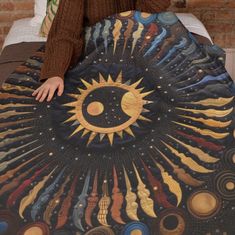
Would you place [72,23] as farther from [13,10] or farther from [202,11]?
[202,11]

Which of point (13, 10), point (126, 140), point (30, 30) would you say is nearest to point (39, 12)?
point (30, 30)

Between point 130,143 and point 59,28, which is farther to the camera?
point 59,28

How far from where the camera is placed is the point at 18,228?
1.06m

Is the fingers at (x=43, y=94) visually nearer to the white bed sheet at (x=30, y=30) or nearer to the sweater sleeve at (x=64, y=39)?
the sweater sleeve at (x=64, y=39)

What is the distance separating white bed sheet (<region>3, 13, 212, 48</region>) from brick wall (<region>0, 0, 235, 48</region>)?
22 cm

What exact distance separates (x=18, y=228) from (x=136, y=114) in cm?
51

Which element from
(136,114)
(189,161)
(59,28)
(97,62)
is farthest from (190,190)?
(59,28)

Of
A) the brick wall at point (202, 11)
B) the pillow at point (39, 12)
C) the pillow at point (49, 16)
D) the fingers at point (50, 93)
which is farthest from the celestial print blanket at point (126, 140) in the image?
the brick wall at point (202, 11)

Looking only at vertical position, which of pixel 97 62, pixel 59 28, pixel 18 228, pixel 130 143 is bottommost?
pixel 18 228

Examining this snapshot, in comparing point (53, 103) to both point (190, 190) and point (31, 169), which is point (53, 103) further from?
point (190, 190)

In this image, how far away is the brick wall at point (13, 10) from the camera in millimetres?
2604

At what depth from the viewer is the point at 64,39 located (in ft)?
5.23

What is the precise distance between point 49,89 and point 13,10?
4.45 ft

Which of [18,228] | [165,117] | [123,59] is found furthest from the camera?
[123,59]
